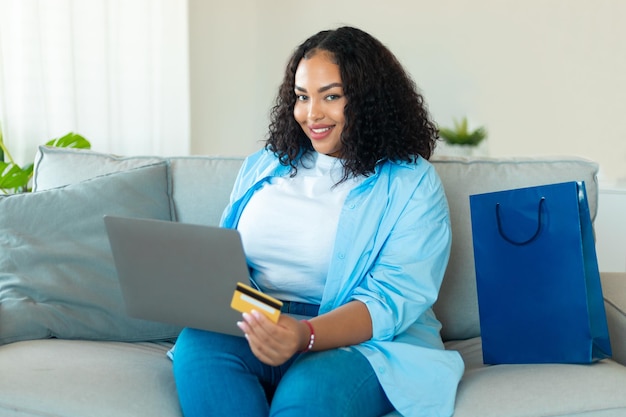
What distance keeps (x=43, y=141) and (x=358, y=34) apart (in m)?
1.96

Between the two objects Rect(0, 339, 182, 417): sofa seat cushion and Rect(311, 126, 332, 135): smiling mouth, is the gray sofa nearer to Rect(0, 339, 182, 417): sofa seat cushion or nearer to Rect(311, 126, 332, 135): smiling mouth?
Rect(0, 339, 182, 417): sofa seat cushion

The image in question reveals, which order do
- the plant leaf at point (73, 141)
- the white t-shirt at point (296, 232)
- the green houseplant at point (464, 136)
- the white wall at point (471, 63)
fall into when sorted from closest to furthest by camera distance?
the white t-shirt at point (296, 232), the plant leaf at point (73, 141), the white wall at point (471, 63), the green houseplant at point (464, 136)

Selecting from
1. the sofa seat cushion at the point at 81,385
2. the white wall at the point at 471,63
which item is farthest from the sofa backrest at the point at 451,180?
the white wall at the point at 471,63

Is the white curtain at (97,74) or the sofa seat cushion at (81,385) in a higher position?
the white curtain at (97,74)

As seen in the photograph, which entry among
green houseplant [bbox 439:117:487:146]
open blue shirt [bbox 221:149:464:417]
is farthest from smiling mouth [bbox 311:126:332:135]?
green houseplant [bbox 439:117:487:146]

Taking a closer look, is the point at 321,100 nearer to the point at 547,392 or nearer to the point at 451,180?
the point at 451,180

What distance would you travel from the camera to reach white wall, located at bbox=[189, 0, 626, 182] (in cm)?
371

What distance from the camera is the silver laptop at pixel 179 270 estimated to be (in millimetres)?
1290

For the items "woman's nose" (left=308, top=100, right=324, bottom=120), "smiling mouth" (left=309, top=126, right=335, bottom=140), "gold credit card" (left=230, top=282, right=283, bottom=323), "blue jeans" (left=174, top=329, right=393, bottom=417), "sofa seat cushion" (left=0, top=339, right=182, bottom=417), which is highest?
"woman's nose" (left=308, top=100, right=324, bottom=120)

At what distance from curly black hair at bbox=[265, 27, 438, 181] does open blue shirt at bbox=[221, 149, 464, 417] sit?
0.04 metres

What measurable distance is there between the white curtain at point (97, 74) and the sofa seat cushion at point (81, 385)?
5.84 ft

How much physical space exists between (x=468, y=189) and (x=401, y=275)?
49cm

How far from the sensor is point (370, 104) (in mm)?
1716

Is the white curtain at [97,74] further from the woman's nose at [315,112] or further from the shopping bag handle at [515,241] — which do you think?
the shopping bag handle at [515,241]
